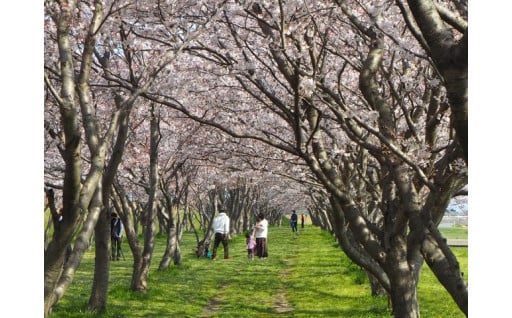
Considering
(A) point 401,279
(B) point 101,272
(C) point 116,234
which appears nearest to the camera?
(A) point 401,279

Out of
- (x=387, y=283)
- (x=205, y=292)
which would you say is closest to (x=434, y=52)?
(x=387, y=283)

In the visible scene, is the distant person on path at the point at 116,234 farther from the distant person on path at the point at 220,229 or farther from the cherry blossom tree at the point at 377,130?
the cherry blossom tree at the point at 377,130

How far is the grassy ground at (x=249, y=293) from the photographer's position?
12.3 metres

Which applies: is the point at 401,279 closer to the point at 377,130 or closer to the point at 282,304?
the point at 377,130

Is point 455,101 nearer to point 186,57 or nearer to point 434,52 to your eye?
point 434,52

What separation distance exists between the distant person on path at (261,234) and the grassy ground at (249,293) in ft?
7.66

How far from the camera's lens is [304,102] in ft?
32.6

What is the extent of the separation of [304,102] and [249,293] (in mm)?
6656

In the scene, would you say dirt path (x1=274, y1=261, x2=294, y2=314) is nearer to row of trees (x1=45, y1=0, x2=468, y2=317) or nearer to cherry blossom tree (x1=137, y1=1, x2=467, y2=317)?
row of trees (x1=45, y1=0, x2=468, y2=317)

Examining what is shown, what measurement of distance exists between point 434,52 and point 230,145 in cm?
1305

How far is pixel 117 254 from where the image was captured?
1003 inches

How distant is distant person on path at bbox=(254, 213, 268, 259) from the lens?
80.8 feet

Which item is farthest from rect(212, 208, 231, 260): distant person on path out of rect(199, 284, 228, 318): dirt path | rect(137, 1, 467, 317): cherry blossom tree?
rect(137, 1, 467, 317): cherry blossom tree

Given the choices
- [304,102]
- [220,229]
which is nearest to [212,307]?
[304,102]
